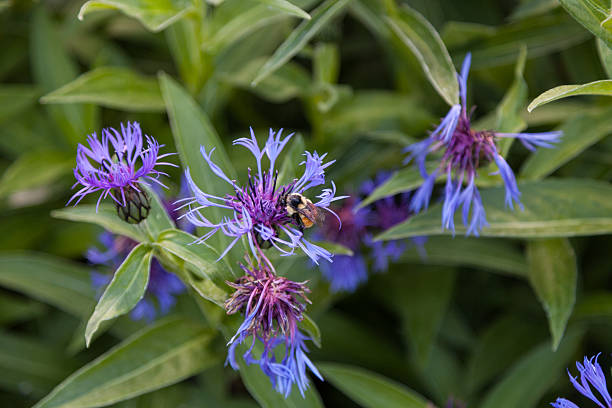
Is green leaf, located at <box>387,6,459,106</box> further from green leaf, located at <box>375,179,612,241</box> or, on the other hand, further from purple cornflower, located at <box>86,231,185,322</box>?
purple cornflower, located at <box>86,231,185,322</box>

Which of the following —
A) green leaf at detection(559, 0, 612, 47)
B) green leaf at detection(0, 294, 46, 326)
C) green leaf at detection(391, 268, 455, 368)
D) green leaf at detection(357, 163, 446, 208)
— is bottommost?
green leaf at detection(0, 294, 46, 326)

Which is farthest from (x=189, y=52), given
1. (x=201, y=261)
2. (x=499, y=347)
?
(x=499, y=347)

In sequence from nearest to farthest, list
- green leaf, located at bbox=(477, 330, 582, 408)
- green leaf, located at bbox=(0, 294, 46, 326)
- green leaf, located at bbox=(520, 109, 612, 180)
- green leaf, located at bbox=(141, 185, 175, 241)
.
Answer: green leaf, located at bbox=(141, 185, 175, 241) → green leaf, located at bbox=(520, 109, 612, 180) → green leaf, located at bbox=(477, 330, 582, 408) → green leaf, located at bbox=(0, 294, 46, 326)

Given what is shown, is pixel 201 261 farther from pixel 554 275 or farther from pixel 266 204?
pixel 554 275

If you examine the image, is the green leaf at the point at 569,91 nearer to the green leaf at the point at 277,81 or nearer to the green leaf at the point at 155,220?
the green leaf at the point at 155,220

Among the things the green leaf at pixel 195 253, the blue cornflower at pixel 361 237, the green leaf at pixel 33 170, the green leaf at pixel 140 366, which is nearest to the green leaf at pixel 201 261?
the green leaf at pixel 195 253

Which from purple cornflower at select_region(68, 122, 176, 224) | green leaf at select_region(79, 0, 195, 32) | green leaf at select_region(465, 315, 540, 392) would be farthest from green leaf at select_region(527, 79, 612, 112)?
green leaf at select_region(465, 315, 540, 392)

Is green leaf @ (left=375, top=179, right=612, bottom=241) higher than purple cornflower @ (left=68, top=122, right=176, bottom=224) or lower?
lower
